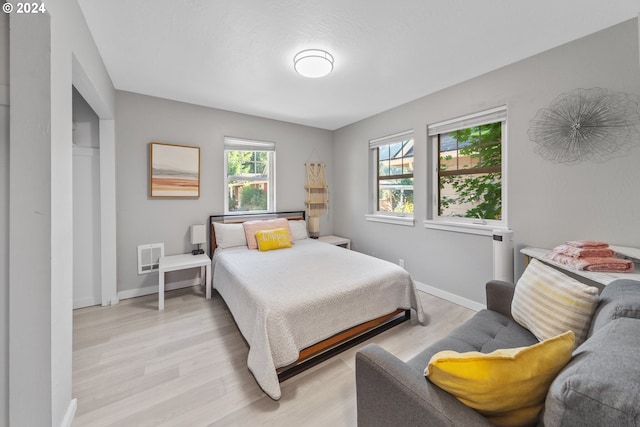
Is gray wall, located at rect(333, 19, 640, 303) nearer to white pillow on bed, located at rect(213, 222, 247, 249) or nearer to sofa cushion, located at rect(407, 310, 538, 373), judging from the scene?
sofa cushion, located at rect(407, 310, 538, 373)

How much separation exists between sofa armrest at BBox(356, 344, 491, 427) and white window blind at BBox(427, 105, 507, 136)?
261cm

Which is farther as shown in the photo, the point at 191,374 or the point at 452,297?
the point at 452,297

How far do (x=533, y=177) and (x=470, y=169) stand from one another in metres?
0.64

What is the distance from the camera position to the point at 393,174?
3762 mm

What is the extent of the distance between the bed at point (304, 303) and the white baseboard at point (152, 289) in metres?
0.66

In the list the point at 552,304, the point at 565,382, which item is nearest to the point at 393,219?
the point at 552,304

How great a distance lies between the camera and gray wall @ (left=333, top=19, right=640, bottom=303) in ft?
6.06

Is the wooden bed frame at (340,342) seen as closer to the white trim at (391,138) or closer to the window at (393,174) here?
the window at (393,174)

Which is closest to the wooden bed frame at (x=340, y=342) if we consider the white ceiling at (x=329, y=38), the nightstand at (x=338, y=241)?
the nightstand at (x=338, y=241)

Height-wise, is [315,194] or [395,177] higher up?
[395,177]

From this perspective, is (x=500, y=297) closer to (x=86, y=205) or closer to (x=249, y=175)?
(x=249, y=175)

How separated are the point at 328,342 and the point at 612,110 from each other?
Result: 2733mm

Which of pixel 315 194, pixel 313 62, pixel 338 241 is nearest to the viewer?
pixel 313 62

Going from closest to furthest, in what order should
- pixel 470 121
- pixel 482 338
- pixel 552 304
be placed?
pixel 552 304, pixel 482 338, pixel 470 121
